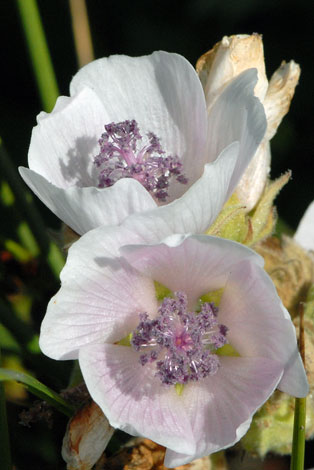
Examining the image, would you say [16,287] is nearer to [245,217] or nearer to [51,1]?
[245,217]

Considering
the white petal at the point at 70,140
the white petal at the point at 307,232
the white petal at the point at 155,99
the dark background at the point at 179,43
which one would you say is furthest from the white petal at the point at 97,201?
the dark background at the point at 179,43

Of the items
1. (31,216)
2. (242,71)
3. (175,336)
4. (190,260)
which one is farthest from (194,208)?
(31,216)

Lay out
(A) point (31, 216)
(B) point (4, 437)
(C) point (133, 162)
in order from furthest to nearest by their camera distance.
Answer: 1. (A) point (31, 216)
2. (C) point (133, 162)
3. (B) point (4, 437)

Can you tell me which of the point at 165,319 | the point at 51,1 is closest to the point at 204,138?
the point at 165,319

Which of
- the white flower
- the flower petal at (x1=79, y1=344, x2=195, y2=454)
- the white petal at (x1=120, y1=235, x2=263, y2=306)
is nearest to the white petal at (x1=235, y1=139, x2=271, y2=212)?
the white flower

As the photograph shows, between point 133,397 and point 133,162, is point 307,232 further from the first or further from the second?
point 133,397

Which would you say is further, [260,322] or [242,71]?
[242,71]

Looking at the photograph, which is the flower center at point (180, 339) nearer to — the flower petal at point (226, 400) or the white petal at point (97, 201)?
the flower petal at point (226, 400)

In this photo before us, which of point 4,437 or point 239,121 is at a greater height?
point 239,121
